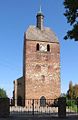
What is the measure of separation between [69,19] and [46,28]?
138 ft

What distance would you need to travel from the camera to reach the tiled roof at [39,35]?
199ft

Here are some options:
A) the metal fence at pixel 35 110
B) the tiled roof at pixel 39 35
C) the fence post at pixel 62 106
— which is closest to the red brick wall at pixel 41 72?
the tiled roof at pixel 39 35

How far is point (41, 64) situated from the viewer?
58.9 m

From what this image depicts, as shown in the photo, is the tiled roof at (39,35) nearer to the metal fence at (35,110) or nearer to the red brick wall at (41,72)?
the red brick wall at (41,72)

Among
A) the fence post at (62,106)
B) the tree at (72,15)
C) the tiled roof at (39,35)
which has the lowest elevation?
the fence post at (62,106)

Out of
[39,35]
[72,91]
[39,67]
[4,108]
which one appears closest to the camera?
[4,108]

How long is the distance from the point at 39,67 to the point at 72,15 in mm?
37179

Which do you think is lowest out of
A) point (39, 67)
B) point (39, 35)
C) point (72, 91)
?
point (72, 91)

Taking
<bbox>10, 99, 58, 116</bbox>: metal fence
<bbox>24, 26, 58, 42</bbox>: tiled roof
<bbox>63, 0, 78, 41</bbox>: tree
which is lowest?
<bbox>10, 99, 58, 116</bbox>: metal fence

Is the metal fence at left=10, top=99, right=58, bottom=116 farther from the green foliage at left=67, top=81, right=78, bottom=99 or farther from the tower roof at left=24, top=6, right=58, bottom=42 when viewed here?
→ the green foliage at left=67, top=81, right=78, bottom=99

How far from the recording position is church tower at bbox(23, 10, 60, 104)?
189 ft

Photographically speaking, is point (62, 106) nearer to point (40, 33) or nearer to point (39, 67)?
point (39, 67)

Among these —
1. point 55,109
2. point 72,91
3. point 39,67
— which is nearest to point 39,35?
point 39,67

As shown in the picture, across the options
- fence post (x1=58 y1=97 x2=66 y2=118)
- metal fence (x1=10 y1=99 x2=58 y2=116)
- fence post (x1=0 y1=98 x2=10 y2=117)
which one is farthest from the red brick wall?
fence post (x1=0 y1=98 x2=10 y2=117)
